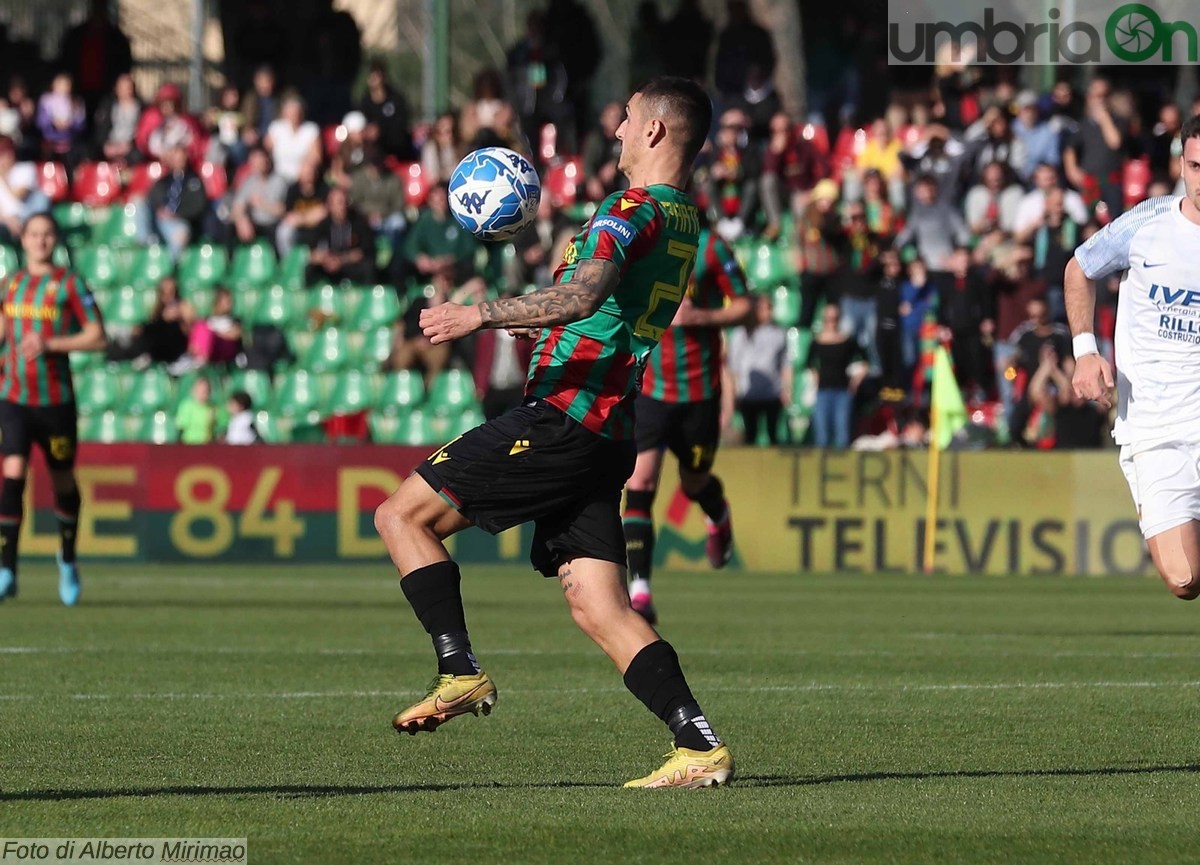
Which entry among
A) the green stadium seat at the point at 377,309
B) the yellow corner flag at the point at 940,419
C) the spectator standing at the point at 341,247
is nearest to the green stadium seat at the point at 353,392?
the green stadium seat at the point at 377,309

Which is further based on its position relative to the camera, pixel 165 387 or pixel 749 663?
pixel 165 387

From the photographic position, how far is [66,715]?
8250 mm

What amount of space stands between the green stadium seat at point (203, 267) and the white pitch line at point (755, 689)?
15.2 metres

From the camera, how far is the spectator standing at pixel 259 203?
24.0 m

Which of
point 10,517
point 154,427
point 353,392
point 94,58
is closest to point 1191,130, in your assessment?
point 10,517

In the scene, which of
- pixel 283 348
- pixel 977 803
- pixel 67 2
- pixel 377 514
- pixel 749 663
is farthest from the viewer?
pixel 67 2

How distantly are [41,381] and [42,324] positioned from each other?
379mm

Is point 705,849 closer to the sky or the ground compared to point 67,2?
closer to the ground

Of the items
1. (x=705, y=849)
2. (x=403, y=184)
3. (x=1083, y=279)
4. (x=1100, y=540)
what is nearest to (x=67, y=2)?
(x=403, y=184)

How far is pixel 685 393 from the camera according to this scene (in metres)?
12.9

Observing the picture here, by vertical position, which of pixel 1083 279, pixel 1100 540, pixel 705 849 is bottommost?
pixel 1100 540

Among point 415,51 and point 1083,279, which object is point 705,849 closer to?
point 1083,279

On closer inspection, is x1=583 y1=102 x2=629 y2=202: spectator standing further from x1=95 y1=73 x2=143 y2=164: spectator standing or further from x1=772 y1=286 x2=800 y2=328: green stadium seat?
x1=95 y1=73 x2=143 y2=164: spectator standing

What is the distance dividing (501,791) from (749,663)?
4.79 meters
